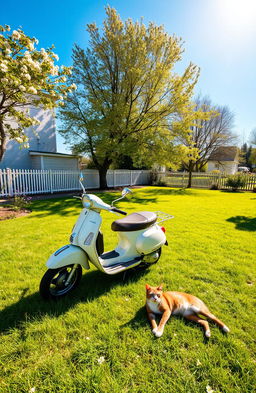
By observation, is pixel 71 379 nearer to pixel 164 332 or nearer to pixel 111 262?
pixel 164 332

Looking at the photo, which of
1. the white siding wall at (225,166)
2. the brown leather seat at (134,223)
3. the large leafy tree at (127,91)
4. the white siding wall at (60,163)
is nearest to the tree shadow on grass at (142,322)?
the brown leather seat at (134,223)

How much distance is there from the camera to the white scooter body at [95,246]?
6.47 feet

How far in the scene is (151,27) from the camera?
401 inches

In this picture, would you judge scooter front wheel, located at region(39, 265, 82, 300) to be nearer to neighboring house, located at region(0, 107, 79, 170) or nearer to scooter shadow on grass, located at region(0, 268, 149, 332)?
scooter shadow on grass, located at region(0, 268, 149, 332)

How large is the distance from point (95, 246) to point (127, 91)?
1159 cm

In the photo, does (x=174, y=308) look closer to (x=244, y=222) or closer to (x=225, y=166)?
(x=244, y=222)

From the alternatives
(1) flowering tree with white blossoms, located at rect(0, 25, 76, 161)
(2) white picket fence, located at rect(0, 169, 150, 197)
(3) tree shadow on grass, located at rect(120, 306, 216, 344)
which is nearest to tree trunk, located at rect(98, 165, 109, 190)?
(2) white picket fence, located at rect(0, 169, 150, 197)

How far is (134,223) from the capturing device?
2.37m

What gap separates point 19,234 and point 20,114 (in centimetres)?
419

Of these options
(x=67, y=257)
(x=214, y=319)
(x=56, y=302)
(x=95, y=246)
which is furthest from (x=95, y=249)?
(x=214, y=319)

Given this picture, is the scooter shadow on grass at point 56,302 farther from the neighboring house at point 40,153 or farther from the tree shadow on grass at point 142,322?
the neighboring house at point 40,153

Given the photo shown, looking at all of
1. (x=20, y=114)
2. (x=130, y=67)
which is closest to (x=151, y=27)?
(x=130, y=67)

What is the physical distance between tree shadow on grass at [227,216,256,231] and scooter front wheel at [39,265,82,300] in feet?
13.8

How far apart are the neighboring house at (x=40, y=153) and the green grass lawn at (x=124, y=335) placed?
1031 centimetres
